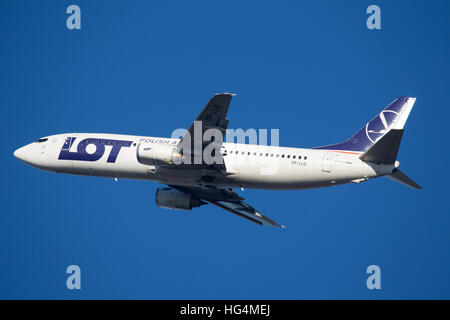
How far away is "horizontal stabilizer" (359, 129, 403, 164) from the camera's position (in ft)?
121

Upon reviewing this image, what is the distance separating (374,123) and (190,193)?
1421 centimetres

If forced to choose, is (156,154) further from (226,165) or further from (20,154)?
(20,154)

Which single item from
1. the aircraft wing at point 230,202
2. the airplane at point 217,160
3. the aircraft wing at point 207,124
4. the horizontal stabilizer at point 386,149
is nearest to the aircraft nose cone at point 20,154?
the airplane at point 217,160

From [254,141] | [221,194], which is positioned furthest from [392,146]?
[221,194]

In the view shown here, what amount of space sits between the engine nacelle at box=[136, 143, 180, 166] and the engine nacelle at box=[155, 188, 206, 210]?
229 inches

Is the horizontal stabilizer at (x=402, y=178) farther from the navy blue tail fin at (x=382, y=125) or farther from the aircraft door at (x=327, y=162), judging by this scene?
the navy blue tail fin at (x=382, y=125)

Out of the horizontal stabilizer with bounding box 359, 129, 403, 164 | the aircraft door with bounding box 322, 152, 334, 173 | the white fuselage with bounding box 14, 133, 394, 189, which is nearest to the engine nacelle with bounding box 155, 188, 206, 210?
the white fuselage with bounding box 14, 133, 394, 189

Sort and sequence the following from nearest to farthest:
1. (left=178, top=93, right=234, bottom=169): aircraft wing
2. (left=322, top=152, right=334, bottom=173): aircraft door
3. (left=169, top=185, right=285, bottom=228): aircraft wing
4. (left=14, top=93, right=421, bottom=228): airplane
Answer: (left=178, top=93, right=234, bottom=169): aircraft wing
(left=14, top=93, right=421, bottom=228): airplane
(left=322, top=152, right=334, bottom=173): aircraft door
(left=169, top=185, right=285, bottom=228): aircraft wing

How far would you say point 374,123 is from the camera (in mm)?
44281

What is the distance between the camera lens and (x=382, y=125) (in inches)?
1734

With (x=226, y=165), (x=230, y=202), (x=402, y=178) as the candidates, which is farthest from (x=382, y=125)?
(x=230, y=202)

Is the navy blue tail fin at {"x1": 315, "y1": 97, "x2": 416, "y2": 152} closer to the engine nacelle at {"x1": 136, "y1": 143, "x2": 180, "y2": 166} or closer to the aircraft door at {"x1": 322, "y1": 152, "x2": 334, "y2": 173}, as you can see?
the aircraft door at {"x1": 322, "y1": 152, "x2": 334, "y2": 173}

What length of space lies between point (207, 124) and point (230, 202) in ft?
34.3

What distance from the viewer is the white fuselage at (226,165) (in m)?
40.7
